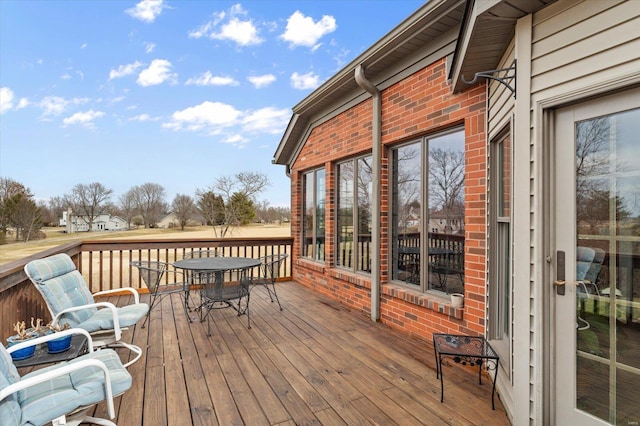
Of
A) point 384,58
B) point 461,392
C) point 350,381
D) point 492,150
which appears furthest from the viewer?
point 384,58

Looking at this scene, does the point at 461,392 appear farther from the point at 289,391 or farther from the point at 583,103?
the point at 583,103

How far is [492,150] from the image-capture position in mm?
2750

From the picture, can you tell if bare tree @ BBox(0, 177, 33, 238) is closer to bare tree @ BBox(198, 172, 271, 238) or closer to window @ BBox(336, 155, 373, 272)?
bare tree @ BBox(198, 172, 271, 238)

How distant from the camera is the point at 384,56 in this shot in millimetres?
3629

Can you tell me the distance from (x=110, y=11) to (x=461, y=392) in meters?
12.8

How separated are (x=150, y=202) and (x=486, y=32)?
67.0ft

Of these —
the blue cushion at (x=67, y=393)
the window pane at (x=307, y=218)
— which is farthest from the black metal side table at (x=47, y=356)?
the window pane at (x=307, y=218)

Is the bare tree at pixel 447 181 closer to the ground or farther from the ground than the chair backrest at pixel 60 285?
farther from the ground

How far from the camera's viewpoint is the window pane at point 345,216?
500 centimetres

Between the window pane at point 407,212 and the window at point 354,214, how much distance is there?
575 millimetres

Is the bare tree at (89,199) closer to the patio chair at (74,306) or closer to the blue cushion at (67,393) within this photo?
the patio chair at (74,306)

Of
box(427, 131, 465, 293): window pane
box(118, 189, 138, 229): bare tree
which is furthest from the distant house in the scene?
box(427, 131, 465, 293): window pane

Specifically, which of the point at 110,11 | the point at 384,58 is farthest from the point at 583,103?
the point at 110,11

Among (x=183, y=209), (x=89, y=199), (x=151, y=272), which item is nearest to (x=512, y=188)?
(x=151, y=272)
